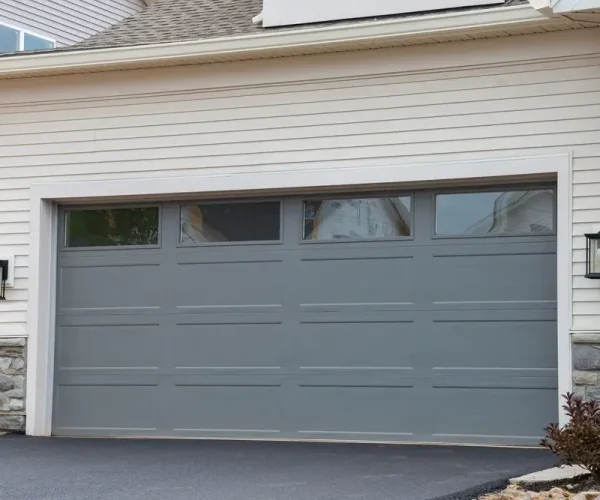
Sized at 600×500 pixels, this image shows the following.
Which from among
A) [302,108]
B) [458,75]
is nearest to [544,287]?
[458,75]

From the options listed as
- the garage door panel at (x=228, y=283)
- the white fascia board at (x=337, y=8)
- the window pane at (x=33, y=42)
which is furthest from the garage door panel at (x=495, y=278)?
the window pane at (x=33, y=42)

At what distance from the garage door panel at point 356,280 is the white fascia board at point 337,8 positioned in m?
2.24

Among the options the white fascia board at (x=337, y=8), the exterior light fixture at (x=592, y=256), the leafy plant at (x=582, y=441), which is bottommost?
the leafy plant at (x=582, y=441)

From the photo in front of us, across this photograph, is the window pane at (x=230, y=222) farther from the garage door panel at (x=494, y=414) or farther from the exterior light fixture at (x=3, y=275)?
the garage door panel at (x=494, y=414)

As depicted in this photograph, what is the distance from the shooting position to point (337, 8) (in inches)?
369

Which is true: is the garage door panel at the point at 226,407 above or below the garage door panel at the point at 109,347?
below

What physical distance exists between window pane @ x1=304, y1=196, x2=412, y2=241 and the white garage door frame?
0.80ft

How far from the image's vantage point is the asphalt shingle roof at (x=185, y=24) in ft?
32.2

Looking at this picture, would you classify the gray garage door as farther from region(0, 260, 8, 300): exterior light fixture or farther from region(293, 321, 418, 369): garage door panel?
region(0, 260, 8, 300): exterior light fixture

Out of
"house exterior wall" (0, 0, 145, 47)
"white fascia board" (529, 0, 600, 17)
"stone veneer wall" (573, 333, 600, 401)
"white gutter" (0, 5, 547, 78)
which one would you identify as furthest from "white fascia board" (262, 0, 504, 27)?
"house exterior wall" (0, 0, 145, 47)

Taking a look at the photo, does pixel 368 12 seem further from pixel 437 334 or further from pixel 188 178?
pixel 437 334

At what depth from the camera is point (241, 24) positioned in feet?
32.8

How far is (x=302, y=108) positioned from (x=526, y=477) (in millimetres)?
4181

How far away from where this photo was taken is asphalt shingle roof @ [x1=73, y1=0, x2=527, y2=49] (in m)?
9.80
